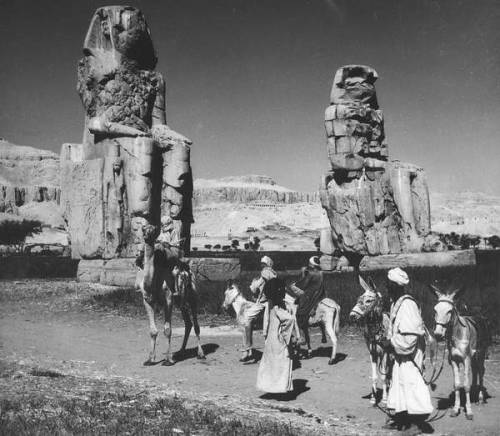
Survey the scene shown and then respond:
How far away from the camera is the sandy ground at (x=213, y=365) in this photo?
18.6 feet

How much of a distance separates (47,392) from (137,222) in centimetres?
867

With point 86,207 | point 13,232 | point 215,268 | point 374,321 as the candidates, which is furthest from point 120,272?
point 13,232

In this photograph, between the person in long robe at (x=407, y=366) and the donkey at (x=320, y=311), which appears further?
the donkey at (x=320, y=311)

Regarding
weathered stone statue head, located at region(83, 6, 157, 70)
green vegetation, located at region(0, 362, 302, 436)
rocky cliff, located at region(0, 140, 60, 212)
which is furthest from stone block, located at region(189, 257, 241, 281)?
rocky cliff, located at region(0, 140, 60, 212)

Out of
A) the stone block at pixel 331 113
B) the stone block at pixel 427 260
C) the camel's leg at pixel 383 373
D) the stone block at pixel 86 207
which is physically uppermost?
the stone block at pixel 331 113

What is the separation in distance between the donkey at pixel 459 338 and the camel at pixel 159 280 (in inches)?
151

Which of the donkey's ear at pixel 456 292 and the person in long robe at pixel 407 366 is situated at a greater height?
the donkey's ear at pixel 456 292

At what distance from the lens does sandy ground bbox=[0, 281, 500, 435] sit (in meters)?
5.66

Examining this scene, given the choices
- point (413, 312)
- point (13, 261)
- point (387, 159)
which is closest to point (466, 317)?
point (413, 312)

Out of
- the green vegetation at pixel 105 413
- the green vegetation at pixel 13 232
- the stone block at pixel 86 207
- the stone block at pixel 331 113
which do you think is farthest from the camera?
the green vegetation at pixel 13 232

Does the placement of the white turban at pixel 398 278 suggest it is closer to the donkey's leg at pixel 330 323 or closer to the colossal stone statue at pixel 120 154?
the donkey's leg at pixel 330 323

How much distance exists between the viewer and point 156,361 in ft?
26.2

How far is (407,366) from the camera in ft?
16.6

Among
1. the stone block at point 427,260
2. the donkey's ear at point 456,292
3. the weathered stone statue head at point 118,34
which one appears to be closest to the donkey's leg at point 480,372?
the donkey's ear at point 456,292
